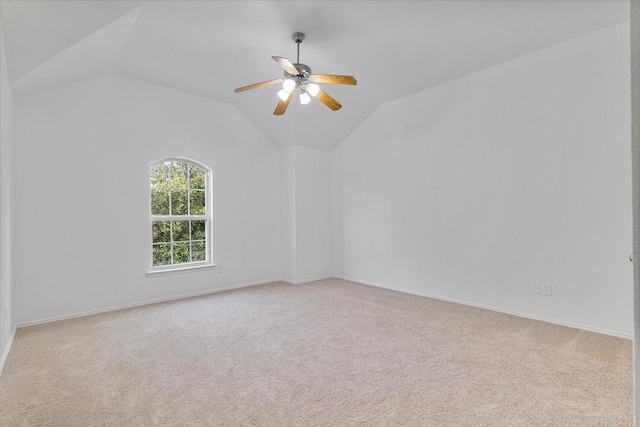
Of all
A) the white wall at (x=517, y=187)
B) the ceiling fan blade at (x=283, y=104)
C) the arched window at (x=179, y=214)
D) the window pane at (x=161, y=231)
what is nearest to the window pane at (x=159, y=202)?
the arched window at (x=179, y=214)

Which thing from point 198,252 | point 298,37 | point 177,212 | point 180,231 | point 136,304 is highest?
point 298,37

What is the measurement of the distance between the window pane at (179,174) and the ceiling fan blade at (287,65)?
249cm

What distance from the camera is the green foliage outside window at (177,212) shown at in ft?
15.2

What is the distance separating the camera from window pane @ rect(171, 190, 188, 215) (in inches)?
189

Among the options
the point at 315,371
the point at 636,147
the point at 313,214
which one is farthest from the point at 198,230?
the point at 636,147

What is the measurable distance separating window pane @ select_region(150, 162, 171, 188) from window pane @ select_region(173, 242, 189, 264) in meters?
0.85

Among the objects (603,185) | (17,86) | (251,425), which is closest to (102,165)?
(17,86)

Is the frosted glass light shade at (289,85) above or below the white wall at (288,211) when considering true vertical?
above

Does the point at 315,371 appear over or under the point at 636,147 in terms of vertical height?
under

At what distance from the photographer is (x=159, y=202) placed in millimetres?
4660

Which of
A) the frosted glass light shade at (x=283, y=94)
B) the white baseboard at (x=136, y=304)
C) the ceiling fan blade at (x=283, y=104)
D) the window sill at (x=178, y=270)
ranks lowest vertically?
the white baseboard at (x=136, y=304)

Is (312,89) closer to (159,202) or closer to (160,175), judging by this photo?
(160,175)

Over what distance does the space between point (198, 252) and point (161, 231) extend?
617 mm

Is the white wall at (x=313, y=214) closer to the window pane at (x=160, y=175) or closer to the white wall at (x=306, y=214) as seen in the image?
the white wall at (x=306, y=214)
